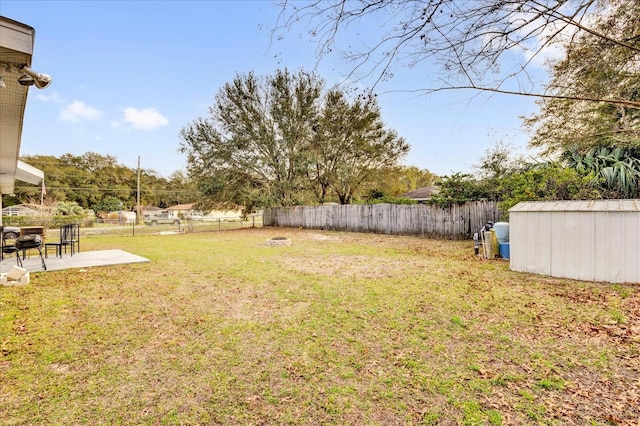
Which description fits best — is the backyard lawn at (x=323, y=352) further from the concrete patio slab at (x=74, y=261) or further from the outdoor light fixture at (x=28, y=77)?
the outdoor light fixture at (x=28, y=77)

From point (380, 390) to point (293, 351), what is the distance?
876 millimetres

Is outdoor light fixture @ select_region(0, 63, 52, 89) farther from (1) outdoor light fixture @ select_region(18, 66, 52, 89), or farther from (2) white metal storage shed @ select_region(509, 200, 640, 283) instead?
(2) white metal storage shed @ select_region(509, 200, 640, 283)

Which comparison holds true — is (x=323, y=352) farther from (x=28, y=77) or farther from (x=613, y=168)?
(x=613, y=168)

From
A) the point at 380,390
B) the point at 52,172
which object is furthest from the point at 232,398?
the point at 52,172

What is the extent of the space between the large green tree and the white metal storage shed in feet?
39.9

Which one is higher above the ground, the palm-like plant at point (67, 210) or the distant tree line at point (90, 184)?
the distant tree line at point (90, 184)

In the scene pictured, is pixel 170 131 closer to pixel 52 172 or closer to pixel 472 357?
pixel 472 357

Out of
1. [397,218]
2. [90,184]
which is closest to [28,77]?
[397,218]

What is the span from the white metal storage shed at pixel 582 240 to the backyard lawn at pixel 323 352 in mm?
297

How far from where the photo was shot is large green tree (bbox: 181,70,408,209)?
1630cm

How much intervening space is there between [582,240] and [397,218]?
8171 mm

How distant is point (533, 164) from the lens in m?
8.77

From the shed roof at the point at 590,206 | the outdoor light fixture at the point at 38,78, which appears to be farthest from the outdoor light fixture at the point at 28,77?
the shed roof at the point at 590,206

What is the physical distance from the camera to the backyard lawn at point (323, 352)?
1.85 metres
